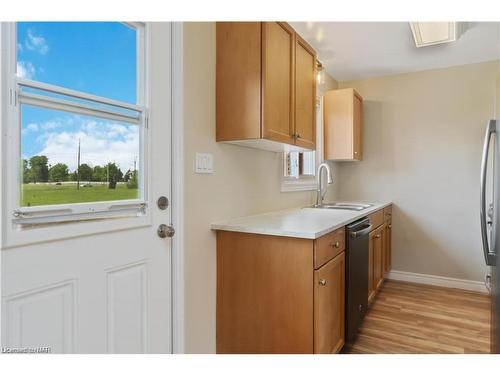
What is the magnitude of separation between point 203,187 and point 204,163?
13cm

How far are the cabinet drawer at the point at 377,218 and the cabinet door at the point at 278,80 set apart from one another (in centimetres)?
120

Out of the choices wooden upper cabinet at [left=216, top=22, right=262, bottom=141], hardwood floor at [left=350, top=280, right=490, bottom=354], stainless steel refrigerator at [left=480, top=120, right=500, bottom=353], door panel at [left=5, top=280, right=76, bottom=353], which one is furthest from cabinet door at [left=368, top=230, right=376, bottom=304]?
door panel at [left=5, top=280, right=76, bottom=353]

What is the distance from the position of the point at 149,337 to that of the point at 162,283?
227 millimetres

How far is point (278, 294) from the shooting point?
1574mm

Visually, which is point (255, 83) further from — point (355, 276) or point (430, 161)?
point (430, 161)

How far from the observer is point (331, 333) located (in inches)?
66.4

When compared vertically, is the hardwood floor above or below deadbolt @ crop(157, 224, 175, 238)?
below

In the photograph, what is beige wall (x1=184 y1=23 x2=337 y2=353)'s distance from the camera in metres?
1.54

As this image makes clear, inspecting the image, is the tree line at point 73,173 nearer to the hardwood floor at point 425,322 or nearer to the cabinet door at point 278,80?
the cabinet door at point 278,80

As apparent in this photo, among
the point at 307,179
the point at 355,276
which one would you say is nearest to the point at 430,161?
the point at 307,179

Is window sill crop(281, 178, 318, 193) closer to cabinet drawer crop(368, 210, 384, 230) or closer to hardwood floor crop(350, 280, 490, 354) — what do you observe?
cabinet drawer crop(368, 210, 384, 230)
